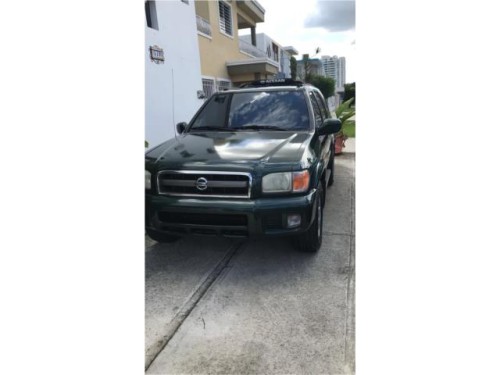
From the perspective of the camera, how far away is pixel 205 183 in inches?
122

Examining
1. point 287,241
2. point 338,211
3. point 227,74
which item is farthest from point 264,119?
point 227,74

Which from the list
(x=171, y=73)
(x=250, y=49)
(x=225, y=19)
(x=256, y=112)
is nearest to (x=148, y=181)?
(x=256, y=112)

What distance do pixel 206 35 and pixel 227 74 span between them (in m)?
3.27

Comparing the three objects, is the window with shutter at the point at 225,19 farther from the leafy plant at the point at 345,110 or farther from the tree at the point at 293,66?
the tree at the point at 293,66

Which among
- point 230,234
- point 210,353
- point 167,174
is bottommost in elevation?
point 210,353

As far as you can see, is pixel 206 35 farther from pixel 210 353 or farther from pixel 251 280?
pixel 210 353

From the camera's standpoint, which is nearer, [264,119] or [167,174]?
[167,174]

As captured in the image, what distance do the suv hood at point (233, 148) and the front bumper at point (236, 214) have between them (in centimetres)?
35

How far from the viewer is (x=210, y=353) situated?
229 cm

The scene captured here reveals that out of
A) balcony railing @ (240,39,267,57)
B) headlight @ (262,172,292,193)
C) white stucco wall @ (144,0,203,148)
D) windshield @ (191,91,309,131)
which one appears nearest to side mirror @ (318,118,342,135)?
windshield @ (191,91,309,131)

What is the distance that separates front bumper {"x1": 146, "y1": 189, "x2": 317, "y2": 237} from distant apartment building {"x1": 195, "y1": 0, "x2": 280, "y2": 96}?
10.4m

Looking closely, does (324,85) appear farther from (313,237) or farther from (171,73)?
(313,237)

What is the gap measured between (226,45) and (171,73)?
775cm

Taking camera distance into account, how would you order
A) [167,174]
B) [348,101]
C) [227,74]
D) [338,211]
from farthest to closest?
1. [227,74]
2. [348,101]
3. [338,211]
4. [167,174]
